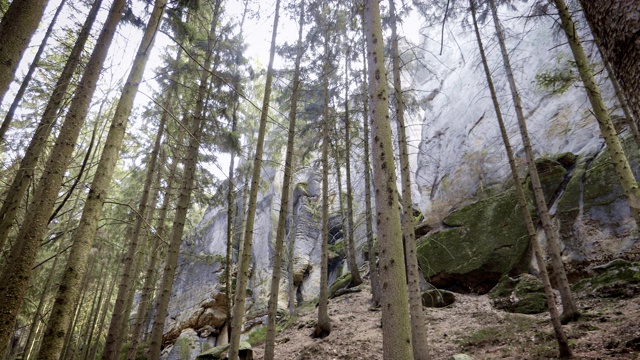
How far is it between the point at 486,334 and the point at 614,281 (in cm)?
337

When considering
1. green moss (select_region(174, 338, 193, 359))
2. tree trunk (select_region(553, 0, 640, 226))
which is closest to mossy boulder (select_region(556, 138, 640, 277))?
tree trunk (select_region(553, 0, 640, 226))

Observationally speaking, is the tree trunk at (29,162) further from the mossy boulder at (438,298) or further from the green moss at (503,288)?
the green moss at (503,288)

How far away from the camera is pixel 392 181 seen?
3.92m

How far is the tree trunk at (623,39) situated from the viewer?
116 cm

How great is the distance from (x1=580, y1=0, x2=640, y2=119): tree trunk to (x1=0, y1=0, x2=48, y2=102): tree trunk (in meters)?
3.70

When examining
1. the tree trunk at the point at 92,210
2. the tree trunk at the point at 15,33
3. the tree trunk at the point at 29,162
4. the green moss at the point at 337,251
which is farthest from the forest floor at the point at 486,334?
the green moss at the point at 337,251

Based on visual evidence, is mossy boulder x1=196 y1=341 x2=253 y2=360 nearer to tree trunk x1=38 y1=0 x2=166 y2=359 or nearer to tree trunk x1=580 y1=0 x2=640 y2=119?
tree trunk x1=38 y1=0 x2=166 y2=359

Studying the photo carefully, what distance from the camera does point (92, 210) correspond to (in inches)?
157

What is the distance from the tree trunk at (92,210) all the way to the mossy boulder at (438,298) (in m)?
9.71

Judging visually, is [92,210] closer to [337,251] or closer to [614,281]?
[614,281]

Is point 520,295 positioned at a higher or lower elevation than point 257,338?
higher

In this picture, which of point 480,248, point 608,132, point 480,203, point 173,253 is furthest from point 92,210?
point 480,203

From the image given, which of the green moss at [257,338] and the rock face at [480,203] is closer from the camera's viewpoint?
the rock face at [480,203]

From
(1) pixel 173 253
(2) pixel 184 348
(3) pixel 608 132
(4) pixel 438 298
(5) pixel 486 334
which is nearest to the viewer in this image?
(3) pixel 608 132
